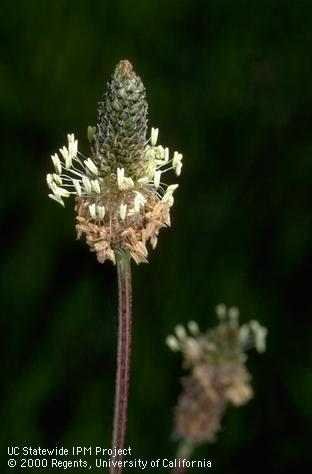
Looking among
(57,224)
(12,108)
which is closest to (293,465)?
(57,224)

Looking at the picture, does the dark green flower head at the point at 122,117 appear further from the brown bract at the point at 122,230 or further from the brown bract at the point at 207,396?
the brown bract at the point at 207,396

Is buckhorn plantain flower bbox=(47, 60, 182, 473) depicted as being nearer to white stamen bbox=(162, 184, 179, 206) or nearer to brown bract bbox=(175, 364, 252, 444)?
white stamen bbox=(162, 184, 179, 206)

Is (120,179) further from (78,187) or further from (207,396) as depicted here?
(207,396)

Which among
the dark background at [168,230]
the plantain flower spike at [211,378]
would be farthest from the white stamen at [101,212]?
the dark background at [168,230]

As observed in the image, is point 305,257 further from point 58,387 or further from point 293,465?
point 58,387

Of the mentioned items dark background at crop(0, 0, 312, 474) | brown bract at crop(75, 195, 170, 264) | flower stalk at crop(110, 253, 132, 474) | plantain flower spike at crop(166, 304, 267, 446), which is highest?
dark background at crop(0, 0, 312, 474)

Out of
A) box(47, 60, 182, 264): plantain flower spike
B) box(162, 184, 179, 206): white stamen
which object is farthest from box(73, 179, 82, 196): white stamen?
box(162, 184, 179, 206): white stamen
